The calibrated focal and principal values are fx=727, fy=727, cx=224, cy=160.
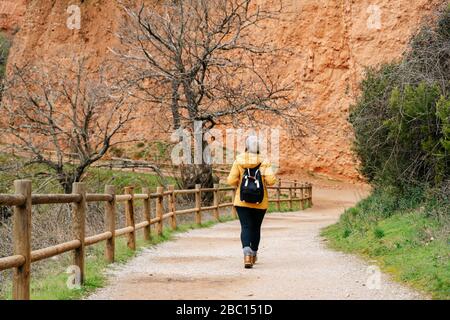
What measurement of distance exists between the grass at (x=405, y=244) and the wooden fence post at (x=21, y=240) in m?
4.11

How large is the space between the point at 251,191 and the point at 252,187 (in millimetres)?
61

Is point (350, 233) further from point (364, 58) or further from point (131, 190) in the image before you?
point (364, 58)

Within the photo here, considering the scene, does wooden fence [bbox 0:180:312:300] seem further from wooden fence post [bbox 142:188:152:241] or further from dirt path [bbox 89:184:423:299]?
dirt path [bbox 89:184:423:299]

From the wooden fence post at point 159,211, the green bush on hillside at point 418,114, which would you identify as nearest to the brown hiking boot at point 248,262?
the green bush on hillside at point 418,114

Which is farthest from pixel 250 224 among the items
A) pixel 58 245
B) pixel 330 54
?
pixel 330 54

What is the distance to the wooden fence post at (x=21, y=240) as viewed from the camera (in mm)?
7121

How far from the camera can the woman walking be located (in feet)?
34.6

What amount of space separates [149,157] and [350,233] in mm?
32755

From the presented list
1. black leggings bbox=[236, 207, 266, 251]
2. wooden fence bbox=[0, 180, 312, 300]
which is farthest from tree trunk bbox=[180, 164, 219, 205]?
black leggings bbox=[236, 207, 266, 251]

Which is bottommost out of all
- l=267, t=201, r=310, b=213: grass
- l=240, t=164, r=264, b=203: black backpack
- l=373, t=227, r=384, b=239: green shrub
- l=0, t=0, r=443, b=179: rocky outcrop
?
l=267, t=201, r=310, b=213: grass

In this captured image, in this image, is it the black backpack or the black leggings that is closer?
the black backpack

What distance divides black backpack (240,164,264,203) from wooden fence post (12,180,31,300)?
4006 mm

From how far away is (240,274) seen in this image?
32.6ft

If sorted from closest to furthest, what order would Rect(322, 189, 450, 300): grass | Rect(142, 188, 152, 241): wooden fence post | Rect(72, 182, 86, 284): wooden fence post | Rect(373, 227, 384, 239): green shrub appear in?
Rect(322, 189, 450, 300): grass < Rect(72, 182, 86, 284): wooden fence post < Rect(373, 227, 384, 239): green shrub < Rect(142, 188, 152, 241): wooden fence post
